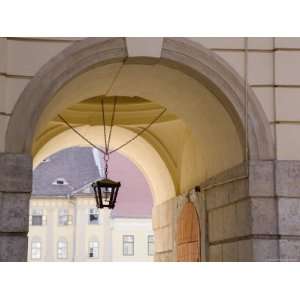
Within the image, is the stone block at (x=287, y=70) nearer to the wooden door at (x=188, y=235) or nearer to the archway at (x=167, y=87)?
the archway at (x=167, y=87)

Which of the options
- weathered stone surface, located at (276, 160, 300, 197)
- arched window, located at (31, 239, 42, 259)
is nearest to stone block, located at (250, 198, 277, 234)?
weathered stone surface, located at (276, 160, 300, 197)

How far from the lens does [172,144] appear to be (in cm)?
1262

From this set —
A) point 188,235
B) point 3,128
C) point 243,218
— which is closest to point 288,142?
point 243,218

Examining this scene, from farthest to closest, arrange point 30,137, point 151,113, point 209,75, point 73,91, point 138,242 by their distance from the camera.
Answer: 1. point 138,242
2. point 151,113
3. point 73,91
4. point 209,75
5. point 30,137

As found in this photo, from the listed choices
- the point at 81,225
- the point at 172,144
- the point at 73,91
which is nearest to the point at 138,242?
the point at 81,225

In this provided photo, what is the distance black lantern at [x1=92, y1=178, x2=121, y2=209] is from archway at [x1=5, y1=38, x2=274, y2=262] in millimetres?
1566

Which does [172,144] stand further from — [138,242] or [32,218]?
[32,218]

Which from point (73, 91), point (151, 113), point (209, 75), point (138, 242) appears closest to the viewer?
point (209, 75)

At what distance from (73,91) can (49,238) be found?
80.0 ft

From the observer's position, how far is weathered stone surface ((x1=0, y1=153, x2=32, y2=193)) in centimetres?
730

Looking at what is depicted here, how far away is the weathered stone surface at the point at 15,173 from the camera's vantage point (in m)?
7.30

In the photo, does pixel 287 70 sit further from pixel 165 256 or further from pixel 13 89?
pixel 165 256

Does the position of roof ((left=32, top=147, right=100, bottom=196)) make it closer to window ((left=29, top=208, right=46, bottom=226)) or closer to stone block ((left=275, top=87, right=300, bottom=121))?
window ((left=29, top=208, right=46, bottom=226))

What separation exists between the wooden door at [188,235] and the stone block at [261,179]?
94.3 inches
